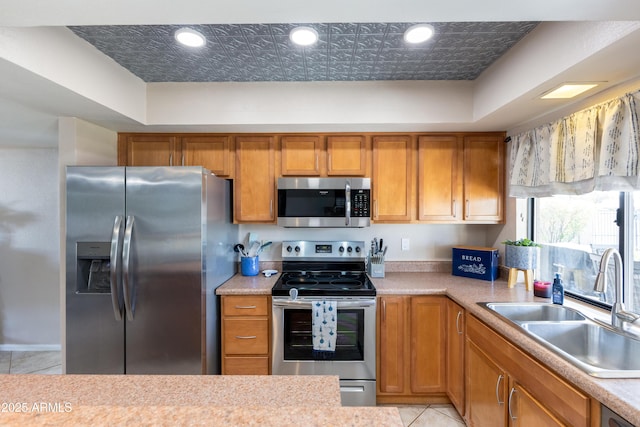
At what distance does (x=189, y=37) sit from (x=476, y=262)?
2.73 m

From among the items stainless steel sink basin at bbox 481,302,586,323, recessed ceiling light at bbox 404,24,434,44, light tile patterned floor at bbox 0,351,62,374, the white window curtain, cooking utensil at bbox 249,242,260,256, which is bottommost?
light tile patterned floor at bbox 0,351,62,374

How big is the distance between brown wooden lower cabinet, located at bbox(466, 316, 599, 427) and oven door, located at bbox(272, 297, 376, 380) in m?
0.67

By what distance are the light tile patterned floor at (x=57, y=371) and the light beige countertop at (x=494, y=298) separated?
0.87 metres

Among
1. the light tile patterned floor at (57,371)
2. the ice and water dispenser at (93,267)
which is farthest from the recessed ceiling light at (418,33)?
the light tile patterned floor at (57,371)

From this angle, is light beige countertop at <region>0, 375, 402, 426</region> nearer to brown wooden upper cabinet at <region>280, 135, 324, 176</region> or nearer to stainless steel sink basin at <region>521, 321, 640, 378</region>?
stainless steel sink basin at <region>521, 321, 640, 378</region>

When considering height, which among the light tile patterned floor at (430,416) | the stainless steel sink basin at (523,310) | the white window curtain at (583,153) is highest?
the white window curtain at (583,153)

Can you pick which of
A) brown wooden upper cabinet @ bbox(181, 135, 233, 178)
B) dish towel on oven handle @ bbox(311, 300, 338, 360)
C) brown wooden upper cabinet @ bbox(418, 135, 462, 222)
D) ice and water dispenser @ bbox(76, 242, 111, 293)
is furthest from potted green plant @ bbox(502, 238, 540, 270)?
ice and water dispenser @ bbox(76, 242, 111, 293)

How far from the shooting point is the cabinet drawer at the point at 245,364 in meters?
2.21

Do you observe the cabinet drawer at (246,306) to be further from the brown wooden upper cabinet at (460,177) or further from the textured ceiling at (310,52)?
the textured ceiling at (310,52)

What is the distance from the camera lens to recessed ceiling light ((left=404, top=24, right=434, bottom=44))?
1574mm

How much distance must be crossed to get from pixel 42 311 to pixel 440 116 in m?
4.69

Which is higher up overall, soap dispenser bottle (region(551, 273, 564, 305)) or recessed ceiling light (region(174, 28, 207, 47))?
recessed ceiling light (region(174, 28, 207, 47))

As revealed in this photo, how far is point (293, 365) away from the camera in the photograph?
85.6 inches

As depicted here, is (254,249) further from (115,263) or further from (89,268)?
(89,268)
